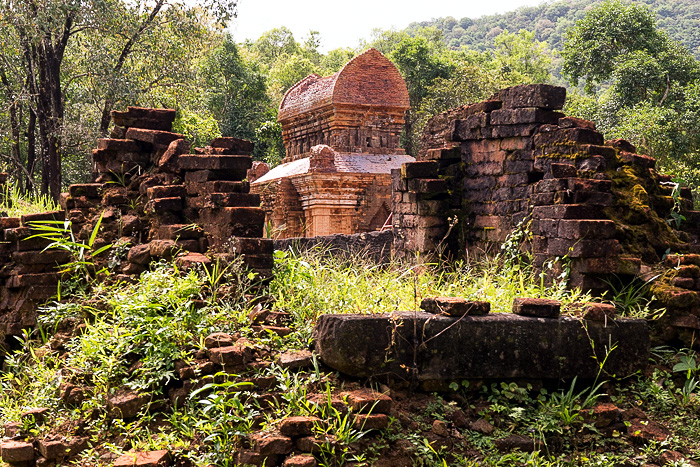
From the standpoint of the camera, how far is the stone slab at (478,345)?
172 inches

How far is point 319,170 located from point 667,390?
38.8 feet

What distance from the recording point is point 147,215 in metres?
6.24

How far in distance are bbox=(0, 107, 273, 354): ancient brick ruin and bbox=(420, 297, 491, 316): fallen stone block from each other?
146 centimetres

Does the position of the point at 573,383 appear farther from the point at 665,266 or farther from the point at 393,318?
the point at 665,266

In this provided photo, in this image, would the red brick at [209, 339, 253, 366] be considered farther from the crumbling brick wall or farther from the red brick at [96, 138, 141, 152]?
the crumbling brick wall

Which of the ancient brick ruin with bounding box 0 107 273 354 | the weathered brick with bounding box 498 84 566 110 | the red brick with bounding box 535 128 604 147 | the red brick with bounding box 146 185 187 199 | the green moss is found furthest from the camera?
the weathered brick with bounding box 498 84 566 110

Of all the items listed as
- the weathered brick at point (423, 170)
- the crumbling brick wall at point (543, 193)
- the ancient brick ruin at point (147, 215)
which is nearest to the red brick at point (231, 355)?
the ancient brick ruin at point (147, 215)

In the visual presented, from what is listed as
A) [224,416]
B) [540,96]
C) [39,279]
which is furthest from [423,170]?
[224,416]

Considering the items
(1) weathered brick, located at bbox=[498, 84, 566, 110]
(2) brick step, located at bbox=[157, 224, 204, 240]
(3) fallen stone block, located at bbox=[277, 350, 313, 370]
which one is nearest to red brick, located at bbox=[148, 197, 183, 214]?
(2) brick step, located at bbox=[157, 224, 204, 240]

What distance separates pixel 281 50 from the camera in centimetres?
5516

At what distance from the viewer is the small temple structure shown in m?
16.4

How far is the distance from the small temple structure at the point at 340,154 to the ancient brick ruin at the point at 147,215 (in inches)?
369

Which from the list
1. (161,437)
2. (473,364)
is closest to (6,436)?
(161,437)

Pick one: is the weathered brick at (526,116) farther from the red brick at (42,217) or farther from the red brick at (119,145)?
the red brick at (42,217)
